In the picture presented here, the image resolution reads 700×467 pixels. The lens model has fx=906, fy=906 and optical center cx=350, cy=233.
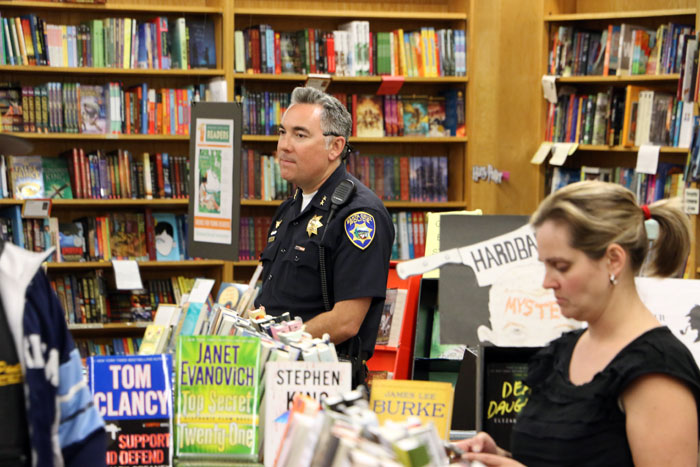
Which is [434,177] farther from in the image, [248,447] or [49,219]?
[248,447]

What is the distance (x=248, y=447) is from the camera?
1.79 metres

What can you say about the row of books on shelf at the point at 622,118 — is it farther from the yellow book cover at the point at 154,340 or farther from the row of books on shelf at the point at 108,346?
the yellow book cover at the point at 154,340

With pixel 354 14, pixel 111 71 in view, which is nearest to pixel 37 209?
pixel 111 71

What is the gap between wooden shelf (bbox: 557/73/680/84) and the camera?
5.21 m

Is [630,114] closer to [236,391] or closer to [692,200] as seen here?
[692,200]

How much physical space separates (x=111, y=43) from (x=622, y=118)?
9.99ft

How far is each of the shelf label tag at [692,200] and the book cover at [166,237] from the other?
2877 millimetres

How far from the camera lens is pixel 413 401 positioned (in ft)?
5.99

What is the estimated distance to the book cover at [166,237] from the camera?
214 inches

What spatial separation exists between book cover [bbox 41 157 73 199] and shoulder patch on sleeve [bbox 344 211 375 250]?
9.66 feet

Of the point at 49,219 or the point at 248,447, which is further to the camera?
the point at 49,219

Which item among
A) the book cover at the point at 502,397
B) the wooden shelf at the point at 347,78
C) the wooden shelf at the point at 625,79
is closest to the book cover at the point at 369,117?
the wooden shelf at the point at 347,78

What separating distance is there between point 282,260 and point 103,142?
2814 mm

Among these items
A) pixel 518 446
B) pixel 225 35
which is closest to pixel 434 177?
pixel 225 35
